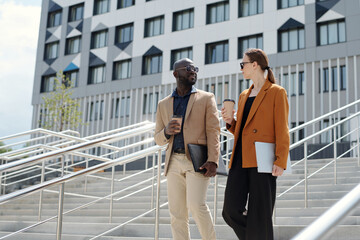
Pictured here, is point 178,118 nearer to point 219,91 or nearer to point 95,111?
point 219,91

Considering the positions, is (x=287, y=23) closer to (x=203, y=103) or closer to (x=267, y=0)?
(x=267, y=0)

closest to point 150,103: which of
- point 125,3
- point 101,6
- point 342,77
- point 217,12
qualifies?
point 217,12

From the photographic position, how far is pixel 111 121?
82.2 feet

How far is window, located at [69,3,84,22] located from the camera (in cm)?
2832

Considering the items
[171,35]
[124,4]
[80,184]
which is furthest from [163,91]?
[80,184]

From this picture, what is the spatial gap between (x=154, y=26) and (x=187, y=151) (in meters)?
22.0

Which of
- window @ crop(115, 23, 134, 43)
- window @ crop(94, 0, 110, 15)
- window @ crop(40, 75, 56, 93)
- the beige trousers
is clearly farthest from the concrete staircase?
window @ crop(40, 75, 56, 93)

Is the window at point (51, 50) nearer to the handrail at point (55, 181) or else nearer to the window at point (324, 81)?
the window at point (324, 81)

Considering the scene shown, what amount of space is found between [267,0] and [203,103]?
60.9ft

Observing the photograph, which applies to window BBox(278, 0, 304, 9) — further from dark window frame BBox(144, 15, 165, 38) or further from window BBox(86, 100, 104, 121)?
window BBox(86, 100, 104, 121)

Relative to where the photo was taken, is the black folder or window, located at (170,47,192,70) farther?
window, located at (170,47,192,70)

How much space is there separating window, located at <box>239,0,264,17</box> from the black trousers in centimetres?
1918

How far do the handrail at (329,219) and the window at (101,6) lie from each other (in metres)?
26.9

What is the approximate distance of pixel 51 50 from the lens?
29016 millimetres
